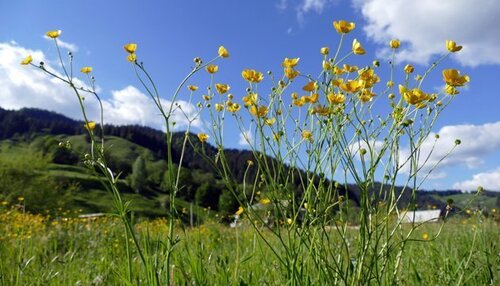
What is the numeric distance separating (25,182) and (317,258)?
30140 millimetres

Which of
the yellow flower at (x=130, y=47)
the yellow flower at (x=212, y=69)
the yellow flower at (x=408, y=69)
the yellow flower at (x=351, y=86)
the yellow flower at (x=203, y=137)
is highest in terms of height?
the yellow flower at (x=408, y=69)

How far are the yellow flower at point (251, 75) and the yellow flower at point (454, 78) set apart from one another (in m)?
0.69

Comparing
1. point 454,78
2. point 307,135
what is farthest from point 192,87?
point 454,78

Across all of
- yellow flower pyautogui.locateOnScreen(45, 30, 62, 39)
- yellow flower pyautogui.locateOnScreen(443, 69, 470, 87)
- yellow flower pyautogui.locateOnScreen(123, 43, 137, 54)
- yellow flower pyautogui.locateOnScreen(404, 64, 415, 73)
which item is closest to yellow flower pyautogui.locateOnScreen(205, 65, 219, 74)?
yellow flower pyautogui.locateOnScreen(123, 43, 137, 54)

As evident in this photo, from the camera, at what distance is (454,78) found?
5.03ft

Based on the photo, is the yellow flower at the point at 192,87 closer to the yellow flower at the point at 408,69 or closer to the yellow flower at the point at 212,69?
the yellow flower at the point at 212,69

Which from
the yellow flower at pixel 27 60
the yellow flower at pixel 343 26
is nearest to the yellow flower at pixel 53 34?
the yellow flower at pixel 27 60

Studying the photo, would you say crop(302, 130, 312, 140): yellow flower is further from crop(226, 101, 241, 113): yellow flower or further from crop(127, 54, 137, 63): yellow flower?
crop(127, 54, 137, 63): yellow flower

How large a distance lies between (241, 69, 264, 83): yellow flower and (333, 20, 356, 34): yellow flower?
351 millimetres

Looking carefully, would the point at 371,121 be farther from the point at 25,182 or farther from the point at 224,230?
the point at 25,182

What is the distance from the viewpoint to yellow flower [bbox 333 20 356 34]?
1.74m

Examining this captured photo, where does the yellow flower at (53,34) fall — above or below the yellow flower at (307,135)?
above

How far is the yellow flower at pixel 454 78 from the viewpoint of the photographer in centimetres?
152

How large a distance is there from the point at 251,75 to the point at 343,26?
40 centimetres
